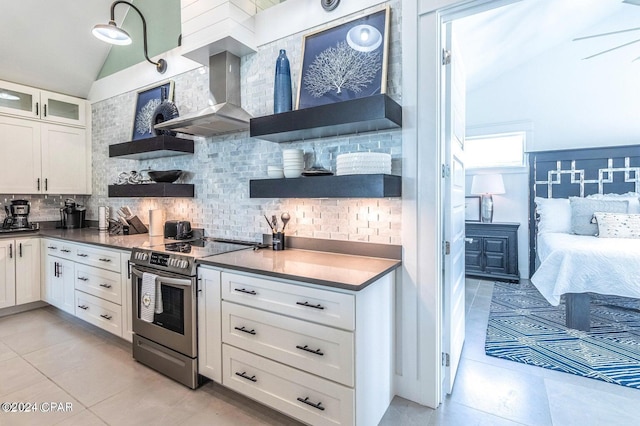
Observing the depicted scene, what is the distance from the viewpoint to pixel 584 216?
418 centimetres

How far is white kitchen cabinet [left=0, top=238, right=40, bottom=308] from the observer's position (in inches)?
134

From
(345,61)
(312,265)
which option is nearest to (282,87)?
(345,61)

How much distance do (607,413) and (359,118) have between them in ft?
7.45

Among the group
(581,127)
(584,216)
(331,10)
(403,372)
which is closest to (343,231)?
(403,372)

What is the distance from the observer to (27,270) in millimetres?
3564

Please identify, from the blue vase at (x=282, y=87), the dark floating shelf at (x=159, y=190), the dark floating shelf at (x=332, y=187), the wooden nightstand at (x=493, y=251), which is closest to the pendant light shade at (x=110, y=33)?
the dark floating shelf at (x=159, y=190)

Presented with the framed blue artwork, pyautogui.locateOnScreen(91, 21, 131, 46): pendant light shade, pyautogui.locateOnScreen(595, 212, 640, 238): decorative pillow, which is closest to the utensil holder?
the framed blue artwork

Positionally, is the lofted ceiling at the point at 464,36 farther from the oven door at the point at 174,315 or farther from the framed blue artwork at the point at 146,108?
the oven door at the point at 174,315

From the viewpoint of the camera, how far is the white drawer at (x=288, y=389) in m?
1.58

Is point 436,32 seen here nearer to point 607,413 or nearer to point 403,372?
point 403,372

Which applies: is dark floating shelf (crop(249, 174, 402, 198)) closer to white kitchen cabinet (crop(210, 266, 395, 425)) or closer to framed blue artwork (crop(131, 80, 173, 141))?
white kitchen cabinet (crop(210, 266, 395, 425))

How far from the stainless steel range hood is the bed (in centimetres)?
322

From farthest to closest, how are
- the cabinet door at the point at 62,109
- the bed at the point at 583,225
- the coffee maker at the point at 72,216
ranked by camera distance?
1. the coffee maker at the point at 72,216
2. the cabinet door at the point at 62,109
3. the bed at the point at 583,225

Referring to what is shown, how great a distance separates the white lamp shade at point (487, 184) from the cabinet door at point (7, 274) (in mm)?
6051
